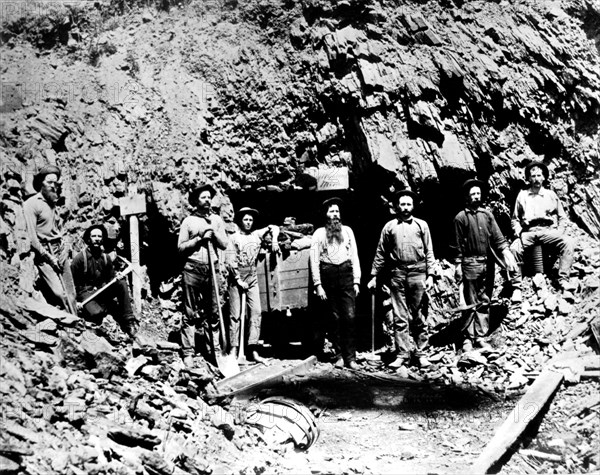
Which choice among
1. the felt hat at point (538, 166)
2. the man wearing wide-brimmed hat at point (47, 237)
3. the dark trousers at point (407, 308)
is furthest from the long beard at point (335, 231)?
the man wearing wide-brimmed hat at point (47, 237)

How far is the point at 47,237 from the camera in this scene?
7.14 meters

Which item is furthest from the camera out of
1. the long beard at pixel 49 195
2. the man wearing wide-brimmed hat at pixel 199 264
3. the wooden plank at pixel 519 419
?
the man wearing wide-brimmed hat at pixel 199 264

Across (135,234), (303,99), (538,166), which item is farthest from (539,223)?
(135,234)

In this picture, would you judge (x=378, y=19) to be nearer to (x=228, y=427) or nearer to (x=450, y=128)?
(x=450, y=128)

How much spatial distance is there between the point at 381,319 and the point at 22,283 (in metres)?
5.85

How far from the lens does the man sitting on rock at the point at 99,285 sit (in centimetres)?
766

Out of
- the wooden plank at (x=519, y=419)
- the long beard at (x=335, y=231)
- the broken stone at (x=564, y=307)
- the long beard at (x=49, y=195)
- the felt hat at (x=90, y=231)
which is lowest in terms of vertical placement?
the wooden plank at (x=519, y=419)

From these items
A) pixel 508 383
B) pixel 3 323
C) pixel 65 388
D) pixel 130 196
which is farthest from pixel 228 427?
pixel 130 196

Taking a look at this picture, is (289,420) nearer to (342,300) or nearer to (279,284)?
(342,300)

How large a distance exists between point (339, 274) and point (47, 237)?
12.2 ft

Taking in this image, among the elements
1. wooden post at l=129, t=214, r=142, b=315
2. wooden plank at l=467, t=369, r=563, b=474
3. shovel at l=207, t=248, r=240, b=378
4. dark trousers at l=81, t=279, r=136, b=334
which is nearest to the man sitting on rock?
dark trousers at l=81, t=279, r=136, b=334

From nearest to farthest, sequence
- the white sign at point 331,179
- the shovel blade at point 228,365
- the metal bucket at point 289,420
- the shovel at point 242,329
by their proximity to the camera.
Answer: the metal bucket at point 289,420
the shovel blade at point 228,365
the shovel at point 242,329
the white sign at point 331,179

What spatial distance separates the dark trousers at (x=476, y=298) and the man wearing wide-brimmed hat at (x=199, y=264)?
3.42 meters

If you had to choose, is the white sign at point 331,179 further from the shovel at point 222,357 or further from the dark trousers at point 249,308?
the shovel at point 222,357
